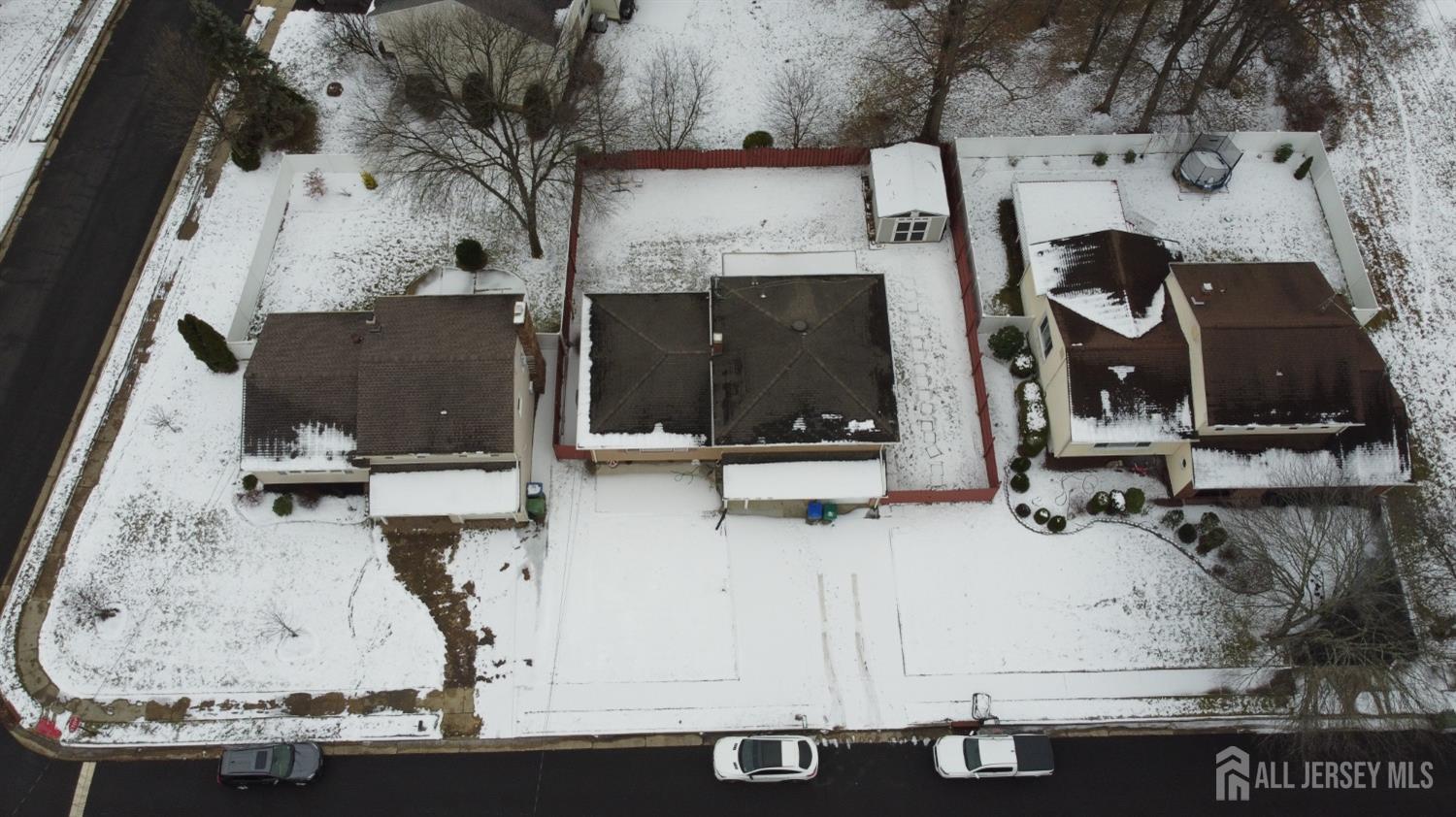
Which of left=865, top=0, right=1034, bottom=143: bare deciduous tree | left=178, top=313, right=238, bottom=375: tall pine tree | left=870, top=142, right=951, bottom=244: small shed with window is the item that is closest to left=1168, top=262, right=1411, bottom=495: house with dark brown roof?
left=870, top=142, right=951, bottom=244: small shed with window

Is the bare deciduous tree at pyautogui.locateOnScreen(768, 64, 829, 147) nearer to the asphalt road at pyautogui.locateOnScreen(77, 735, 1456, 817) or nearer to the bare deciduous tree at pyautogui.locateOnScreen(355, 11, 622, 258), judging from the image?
the bare deciduous tree at pyautogui.locateOnScreen(355, 11, 622, 258)

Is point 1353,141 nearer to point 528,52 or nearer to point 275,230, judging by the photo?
point 528,52

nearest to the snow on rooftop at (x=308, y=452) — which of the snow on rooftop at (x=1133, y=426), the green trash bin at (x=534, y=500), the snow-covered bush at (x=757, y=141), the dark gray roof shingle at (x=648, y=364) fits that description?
the green trash bin at (x=534, y=500)

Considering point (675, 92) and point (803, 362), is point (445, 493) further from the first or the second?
point (675, 92)

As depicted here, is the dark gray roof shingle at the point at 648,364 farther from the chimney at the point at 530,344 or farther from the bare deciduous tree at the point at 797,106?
the bare deciduous tree at the point at 797,106

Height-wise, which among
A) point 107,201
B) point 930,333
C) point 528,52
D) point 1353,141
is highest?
point 528,52

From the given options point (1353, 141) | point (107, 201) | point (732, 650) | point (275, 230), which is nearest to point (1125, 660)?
point (732, 650)

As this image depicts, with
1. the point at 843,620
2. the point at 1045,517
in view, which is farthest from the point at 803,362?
the point at 1045,517
